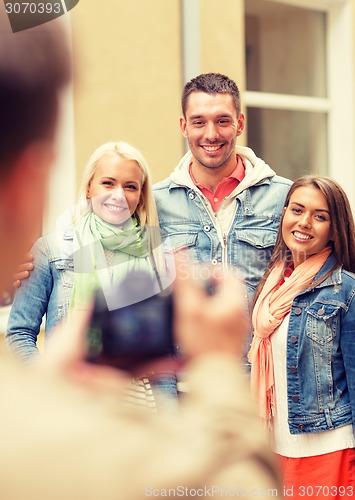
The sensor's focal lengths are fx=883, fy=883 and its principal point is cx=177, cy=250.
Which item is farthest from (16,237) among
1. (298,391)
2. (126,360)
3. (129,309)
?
(298,391)

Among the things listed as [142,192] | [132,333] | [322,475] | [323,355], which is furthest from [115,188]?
[132,333]

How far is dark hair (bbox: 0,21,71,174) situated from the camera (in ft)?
2.09

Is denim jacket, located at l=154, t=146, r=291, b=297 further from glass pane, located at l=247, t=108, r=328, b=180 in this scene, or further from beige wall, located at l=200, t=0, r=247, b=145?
glass pane, located at l=247, t=108, r=328, b=180

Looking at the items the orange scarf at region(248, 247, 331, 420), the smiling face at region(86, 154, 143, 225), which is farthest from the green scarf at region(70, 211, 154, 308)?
the orange scarf at region(248, 247, 331, 420)

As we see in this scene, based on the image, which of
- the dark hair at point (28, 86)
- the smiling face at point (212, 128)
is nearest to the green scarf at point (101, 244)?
the smiling face at point (212, 128)

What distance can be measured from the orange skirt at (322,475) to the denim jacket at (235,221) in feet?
1.52

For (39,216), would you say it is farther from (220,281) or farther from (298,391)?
(298,391)

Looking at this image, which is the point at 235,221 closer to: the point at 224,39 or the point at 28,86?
the point at 28,86

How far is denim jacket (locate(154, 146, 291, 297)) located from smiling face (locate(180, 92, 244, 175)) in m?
0.09

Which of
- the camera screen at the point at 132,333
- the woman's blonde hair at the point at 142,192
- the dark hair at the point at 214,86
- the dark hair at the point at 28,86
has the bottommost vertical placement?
the camera screen at the point at 132,333

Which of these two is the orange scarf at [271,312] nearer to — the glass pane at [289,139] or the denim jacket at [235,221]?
the denim jacket at [235,221]

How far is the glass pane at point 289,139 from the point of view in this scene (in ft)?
14.6

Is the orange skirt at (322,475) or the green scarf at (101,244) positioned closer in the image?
the green scarf at (101,244)

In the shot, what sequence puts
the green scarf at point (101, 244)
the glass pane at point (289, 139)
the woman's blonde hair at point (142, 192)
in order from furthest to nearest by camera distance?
the glass pane at point (289, 139) < the woman's blonde hair at point (142, 192) < the green scarf at point (101, 244)
